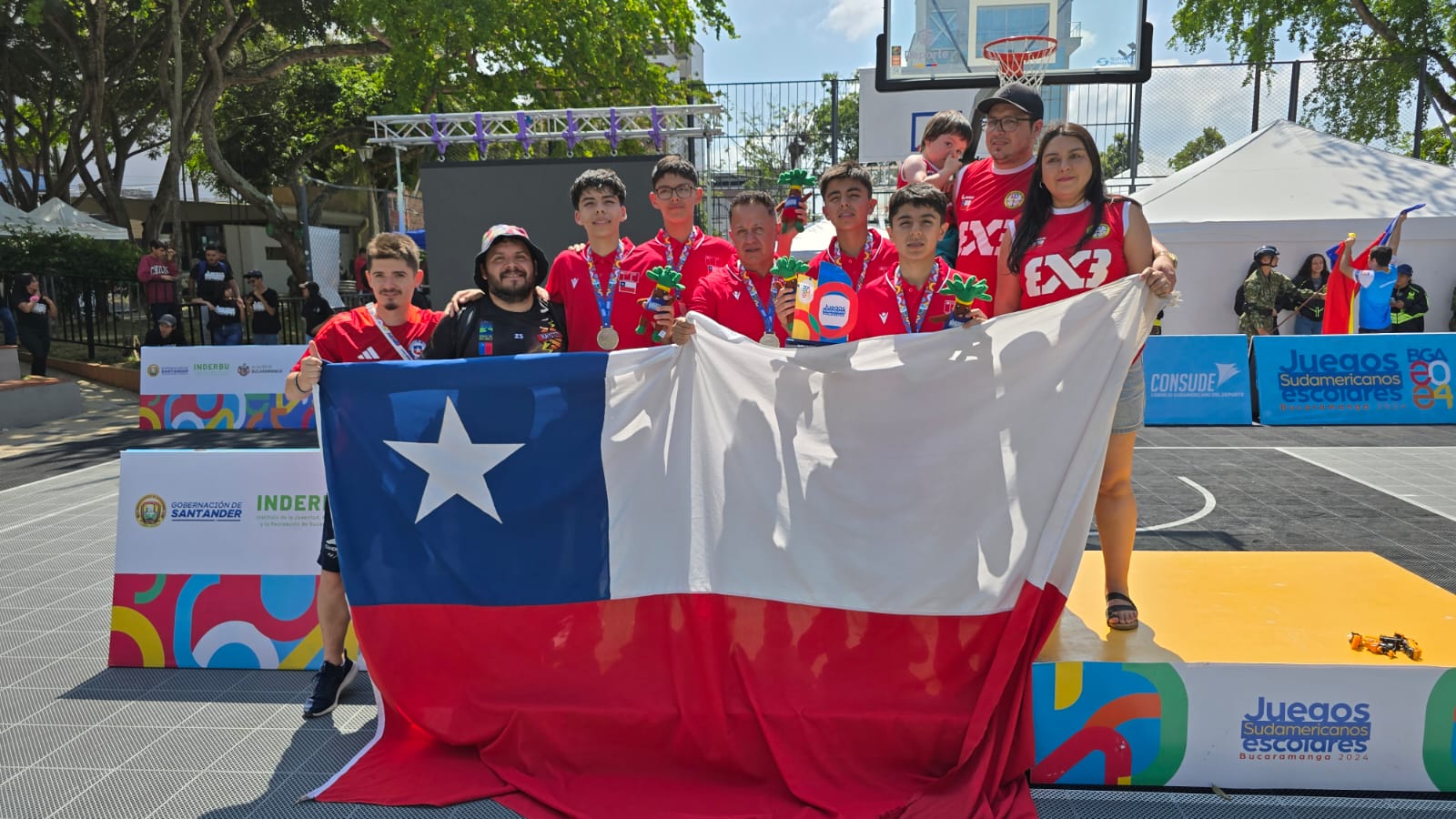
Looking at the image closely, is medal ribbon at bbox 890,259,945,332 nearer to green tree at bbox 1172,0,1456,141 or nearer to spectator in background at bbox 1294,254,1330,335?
spectator in background at bbox 1294,254,1330,335

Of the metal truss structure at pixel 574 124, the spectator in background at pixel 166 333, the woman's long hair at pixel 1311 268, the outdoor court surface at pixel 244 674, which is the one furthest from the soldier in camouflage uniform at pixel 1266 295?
the spectator in background at pixel 166 333

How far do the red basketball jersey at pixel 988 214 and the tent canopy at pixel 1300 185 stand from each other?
1135 cm

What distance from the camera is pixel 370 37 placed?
A: 19188 millimetres

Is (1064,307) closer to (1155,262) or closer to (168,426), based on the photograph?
(1155,262)

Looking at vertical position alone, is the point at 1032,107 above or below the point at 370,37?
below

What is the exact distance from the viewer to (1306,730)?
9.65 ft

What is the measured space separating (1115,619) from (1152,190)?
1269cm

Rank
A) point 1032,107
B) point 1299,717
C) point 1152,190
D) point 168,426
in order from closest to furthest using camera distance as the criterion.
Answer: point 1299,717 < point 1032,107 < point 168,426 < point 1152,190

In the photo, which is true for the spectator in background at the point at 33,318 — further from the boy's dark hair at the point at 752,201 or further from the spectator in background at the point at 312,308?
the boy's dark hair at the point at 752,201

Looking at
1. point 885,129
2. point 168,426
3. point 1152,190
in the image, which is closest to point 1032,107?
point 168,426

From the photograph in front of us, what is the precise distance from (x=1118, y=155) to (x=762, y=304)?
18430 millimetres

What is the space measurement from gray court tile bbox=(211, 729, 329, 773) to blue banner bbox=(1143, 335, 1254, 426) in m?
9.09

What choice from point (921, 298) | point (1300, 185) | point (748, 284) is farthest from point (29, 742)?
point (1300, 185)


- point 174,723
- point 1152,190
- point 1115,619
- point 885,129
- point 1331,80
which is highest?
point 1331,80
